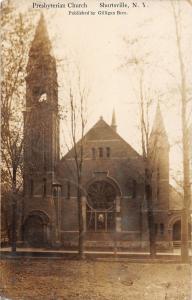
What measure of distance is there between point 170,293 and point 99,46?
3.08 m

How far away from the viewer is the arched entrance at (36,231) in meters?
5.39

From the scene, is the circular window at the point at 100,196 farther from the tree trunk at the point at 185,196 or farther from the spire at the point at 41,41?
the spire at the point at 41,41

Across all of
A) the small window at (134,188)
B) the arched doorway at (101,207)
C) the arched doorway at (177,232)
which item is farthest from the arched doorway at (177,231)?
the arched doorway at (101,207)

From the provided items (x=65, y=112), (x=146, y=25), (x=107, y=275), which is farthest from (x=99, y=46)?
(x=107, y=275)

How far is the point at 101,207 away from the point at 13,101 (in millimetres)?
1817

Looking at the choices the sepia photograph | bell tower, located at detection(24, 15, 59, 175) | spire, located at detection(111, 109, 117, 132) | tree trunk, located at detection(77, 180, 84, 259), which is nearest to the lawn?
the sepia photograph

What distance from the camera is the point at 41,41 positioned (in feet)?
17.7

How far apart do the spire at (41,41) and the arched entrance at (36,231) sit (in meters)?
2.09

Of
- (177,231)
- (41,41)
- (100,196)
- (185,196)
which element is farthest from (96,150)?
(41,41)

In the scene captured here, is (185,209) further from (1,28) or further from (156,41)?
(1,28)

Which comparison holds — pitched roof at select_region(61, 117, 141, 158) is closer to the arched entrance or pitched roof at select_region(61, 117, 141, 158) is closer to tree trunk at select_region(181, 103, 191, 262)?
tree trunk at select_region(181, 103, 191, 262)

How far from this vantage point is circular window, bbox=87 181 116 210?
5465 mm

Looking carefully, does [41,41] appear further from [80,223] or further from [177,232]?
[177,232]

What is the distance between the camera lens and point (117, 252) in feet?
17.3
